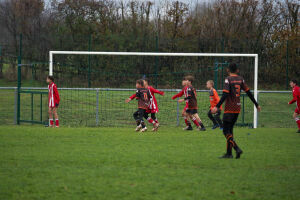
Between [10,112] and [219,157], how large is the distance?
11.5 metres

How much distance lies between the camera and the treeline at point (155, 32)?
22.0 meters

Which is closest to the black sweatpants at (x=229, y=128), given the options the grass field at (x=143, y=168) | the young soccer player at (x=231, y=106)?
the young soccer player at (x=231, y=106)

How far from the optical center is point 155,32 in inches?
1026

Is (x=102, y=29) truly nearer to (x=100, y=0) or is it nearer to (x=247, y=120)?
(x=100, y=0)

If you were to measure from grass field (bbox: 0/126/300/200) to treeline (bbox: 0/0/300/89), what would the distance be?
1116cm

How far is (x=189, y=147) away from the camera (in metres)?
9.48

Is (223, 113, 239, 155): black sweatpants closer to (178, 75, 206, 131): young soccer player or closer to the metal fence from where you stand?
(178, 75, 206, 131): young soccer player

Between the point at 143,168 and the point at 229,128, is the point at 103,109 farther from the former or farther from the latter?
the point at 143,168

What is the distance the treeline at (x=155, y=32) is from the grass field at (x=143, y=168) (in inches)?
439

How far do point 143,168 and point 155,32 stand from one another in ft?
64.9

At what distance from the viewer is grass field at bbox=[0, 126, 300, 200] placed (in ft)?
18.2

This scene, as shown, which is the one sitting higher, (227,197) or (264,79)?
(264,79)

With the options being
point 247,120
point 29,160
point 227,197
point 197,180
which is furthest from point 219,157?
point 247,120

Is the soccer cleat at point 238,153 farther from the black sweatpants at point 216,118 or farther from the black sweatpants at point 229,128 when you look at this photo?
the black sweatpants at point 216,118
